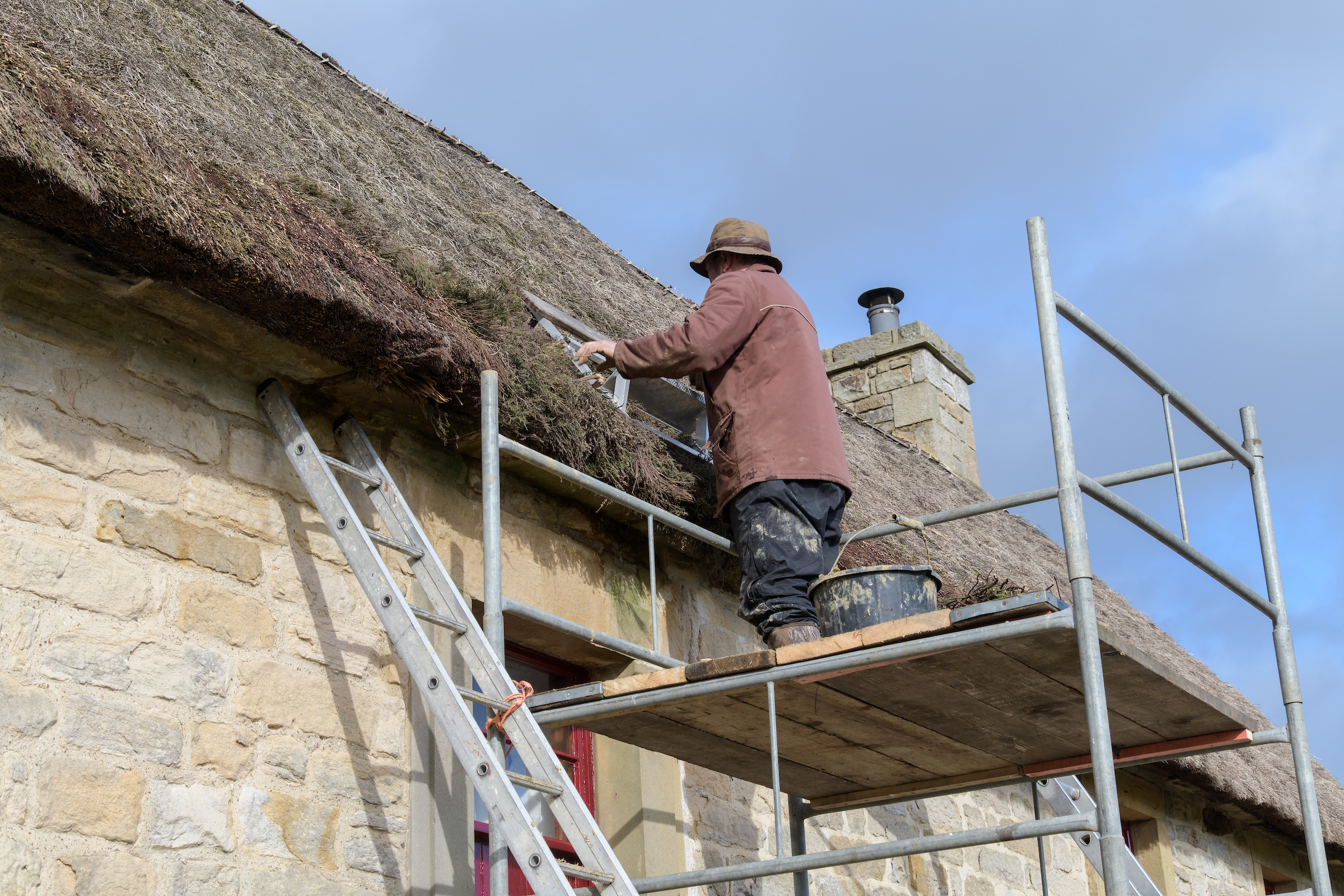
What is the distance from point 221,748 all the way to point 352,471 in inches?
33.5

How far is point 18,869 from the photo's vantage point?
3.01m

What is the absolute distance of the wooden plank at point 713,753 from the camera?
4.14 meters

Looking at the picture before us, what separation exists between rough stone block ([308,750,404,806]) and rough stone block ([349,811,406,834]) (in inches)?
1.5

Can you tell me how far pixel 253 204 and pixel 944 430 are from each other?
8.03m

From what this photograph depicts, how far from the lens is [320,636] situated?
154 inches

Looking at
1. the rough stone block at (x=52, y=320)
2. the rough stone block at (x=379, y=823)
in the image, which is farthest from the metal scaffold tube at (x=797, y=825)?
the rough stone block at (x=52, y=320)

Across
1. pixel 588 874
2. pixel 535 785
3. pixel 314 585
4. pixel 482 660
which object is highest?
pixel 314 585

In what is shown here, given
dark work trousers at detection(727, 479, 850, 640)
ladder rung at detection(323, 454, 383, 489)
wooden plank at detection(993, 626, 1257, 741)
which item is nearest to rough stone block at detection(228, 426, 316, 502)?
ladder rung at detection(323, 454, 383, 489)

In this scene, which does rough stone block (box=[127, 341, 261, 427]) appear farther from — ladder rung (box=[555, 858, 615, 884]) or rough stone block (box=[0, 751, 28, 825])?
ladder rung (box=[555, 858, 615, 884])

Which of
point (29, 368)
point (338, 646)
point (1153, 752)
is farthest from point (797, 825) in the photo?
point (29, 368)

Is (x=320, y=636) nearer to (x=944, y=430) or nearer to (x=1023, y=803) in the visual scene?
(x=1023, y=803)

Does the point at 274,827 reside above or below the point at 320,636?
below

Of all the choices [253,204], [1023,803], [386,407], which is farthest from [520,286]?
[1023,803]

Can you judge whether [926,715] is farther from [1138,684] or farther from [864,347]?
[864,347]
